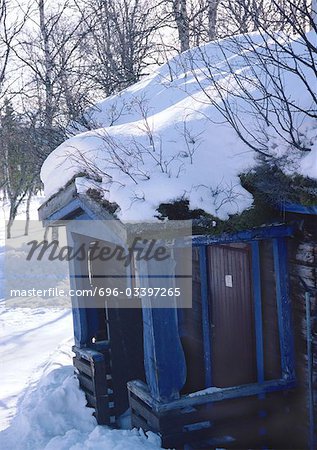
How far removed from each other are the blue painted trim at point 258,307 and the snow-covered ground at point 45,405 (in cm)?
128

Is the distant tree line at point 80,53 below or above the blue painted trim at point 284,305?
above

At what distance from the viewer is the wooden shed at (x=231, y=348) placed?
5004 millimetres

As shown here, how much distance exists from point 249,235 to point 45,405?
3.55 metres

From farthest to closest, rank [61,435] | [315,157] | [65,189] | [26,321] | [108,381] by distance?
1. [26,321]
2. [108,381]
3. [61,435]
4. [65,189]
5. [315,157]

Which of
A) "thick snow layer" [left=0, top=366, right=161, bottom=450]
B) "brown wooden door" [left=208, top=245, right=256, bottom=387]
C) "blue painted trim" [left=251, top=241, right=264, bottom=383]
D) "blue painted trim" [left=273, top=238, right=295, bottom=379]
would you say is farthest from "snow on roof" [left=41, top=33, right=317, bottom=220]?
"thick snow layer" [left=0, top=366, right=161, bottom=450]

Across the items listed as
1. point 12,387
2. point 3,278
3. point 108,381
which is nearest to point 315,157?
point 108,381

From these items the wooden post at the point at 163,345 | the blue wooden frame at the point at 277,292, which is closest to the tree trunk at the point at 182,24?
the blue wooden frame at the point at 277,292

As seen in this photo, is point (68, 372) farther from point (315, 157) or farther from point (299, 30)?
point (299, 30)

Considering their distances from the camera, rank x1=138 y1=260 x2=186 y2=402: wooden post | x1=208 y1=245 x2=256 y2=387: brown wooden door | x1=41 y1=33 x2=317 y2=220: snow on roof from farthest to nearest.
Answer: x1=208 y1=245 x2=256 y2=387: brown wooden door
x1=138 y1=260 x2=186 y2=402: wooden post
x1=41 y1=33 x2=317 y2=220: snow on roof

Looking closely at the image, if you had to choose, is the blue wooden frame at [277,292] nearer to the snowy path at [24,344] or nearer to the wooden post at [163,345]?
the wooden post at [163,345]

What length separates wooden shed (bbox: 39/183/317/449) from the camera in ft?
16.4

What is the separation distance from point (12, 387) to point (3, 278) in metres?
9.42

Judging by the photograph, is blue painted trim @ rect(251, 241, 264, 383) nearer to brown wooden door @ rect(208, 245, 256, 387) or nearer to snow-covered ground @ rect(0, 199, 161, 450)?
brown wooden door @ rect(208, 245, 256, 387)

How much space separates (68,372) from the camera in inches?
310
